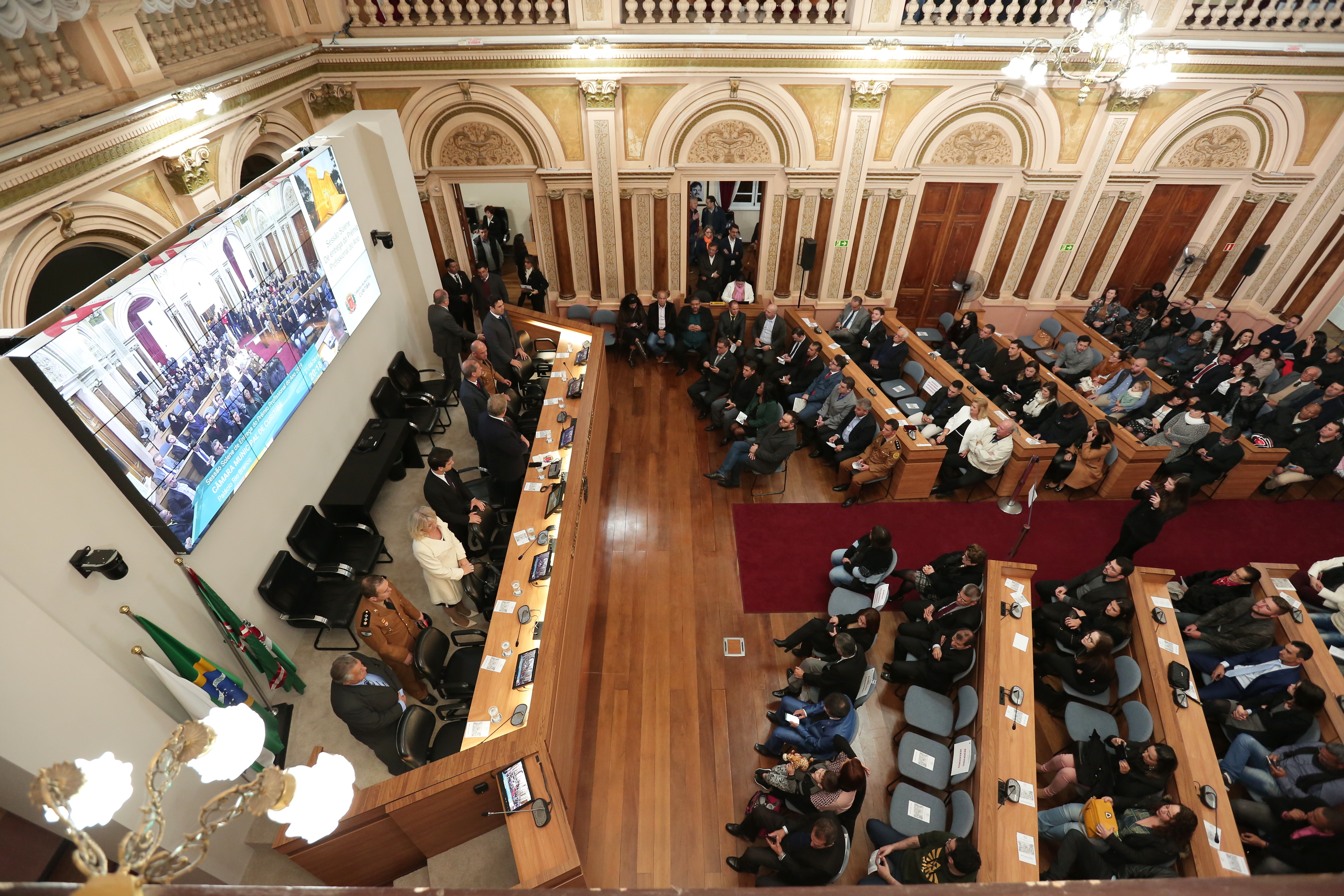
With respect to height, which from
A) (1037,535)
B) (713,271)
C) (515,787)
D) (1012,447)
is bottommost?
(1037,535)

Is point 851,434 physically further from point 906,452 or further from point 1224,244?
point 1224,244

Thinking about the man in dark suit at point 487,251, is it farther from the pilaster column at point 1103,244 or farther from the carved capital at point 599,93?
the pilaster column at point 1103,244

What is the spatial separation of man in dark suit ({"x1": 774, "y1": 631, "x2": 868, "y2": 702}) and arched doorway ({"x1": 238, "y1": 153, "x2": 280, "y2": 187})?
7.58 metres

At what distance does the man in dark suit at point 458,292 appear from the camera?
8891mm

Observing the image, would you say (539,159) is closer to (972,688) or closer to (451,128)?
(451,128)

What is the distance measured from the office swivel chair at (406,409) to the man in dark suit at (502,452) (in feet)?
3.80

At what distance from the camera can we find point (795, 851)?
3.85 m

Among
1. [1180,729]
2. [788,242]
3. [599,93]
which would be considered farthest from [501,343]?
[1180,729]

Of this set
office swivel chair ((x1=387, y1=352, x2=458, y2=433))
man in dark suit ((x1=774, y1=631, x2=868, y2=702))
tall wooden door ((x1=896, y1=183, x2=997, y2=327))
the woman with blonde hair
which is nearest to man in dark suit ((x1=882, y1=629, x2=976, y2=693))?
man in dark suit ((x1=774, y1=631, x2=868, y2=702))

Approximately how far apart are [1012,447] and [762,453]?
9.54ft

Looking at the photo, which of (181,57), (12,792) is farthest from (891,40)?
(12,792)

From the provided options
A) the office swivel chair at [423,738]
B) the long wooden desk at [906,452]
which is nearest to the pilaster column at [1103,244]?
the long wooden desk at [906,452]

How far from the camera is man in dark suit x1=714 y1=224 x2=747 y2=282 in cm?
1023

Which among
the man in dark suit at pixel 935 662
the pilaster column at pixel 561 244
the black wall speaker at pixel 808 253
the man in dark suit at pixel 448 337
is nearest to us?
the man in dark suit at pixel 935 662
